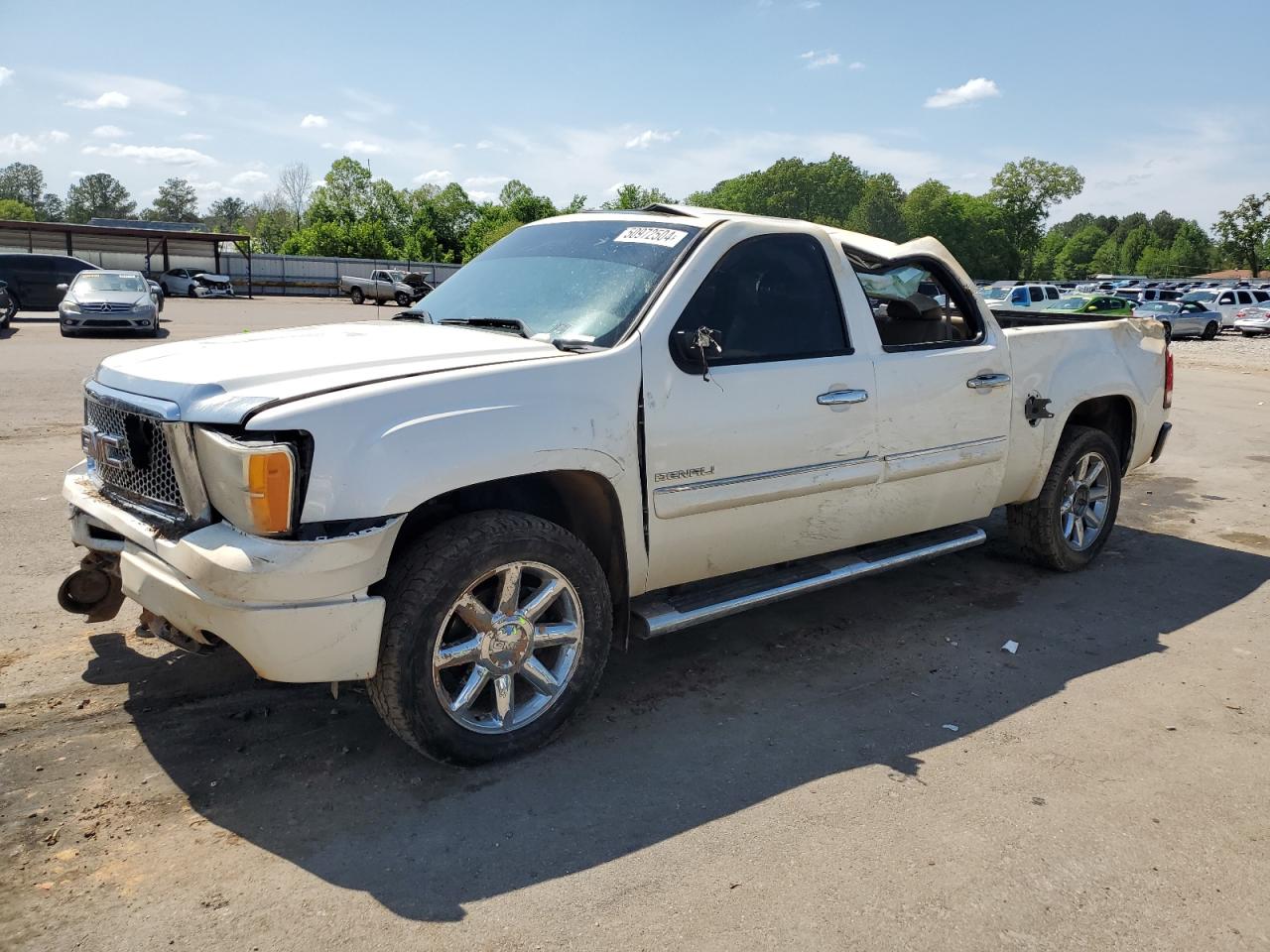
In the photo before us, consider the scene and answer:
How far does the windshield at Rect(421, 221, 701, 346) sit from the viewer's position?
3977 mm

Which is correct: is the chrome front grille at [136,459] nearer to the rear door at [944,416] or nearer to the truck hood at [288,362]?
the truck hood at [288,362]

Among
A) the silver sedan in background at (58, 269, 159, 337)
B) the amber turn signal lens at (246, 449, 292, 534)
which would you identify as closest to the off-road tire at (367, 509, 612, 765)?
the amber turn signal lens at (246, 449, 292, 534)

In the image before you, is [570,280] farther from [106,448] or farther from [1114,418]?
[1114,418]

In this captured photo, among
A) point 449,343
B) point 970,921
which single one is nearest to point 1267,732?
point 970,921

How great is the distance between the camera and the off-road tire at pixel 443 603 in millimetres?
3242

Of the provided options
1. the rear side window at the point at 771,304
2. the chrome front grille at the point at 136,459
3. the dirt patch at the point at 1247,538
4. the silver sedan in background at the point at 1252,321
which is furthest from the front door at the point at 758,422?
the silver sedan in background at the point at 1252,321

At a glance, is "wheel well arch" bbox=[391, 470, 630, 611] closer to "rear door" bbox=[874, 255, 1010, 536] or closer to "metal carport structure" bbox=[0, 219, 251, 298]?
"rear door" bbox=[874, 255, 1010, 536]

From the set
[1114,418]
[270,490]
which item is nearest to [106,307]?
[1114,418]

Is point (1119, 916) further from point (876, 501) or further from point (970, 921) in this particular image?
point (876, 501)

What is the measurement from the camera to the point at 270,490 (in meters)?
2.99

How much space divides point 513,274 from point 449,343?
2.73 feet

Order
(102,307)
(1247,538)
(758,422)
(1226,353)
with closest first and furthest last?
(758,422), (1247,538), (102,307), (1226,353)

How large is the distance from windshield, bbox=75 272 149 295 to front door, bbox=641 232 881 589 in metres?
20.5

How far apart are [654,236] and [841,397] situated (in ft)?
3.55
